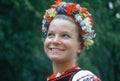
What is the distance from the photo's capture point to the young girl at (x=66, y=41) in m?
3.92

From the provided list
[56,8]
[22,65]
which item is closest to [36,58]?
[22,65]

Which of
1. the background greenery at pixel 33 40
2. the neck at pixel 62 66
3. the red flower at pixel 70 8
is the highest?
the red flower at pixel 70 8

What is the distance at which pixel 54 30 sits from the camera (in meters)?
3.95

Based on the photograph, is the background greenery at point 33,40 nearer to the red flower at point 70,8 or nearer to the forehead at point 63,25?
the red flower at point 70,8

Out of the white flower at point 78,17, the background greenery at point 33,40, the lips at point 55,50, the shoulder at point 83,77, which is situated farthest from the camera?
the background greenery at point 33,40

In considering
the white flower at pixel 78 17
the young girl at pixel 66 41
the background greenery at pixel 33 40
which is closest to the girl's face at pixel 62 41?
the young girl at pixel 66 41

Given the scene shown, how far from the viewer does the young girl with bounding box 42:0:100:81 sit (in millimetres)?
3918

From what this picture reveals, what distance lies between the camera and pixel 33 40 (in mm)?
10781

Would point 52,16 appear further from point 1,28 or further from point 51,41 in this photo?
point 1,28

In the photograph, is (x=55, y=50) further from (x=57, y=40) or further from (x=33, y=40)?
(x=33, y=40)

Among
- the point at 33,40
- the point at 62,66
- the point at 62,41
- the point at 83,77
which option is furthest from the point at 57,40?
the point at 33,40

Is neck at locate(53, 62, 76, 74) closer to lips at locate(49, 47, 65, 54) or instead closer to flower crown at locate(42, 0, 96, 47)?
lips at locate(49, 47, 65, 54)

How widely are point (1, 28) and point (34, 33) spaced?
776 mm

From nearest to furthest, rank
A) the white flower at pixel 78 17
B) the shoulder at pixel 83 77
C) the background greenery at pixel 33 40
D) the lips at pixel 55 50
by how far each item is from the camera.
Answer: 1. the shoulder at pixel 83 77
2. the lips at pixel 55 50
3. the white flower at pixel 78 17
4. the background greenery at pixel 33 40
